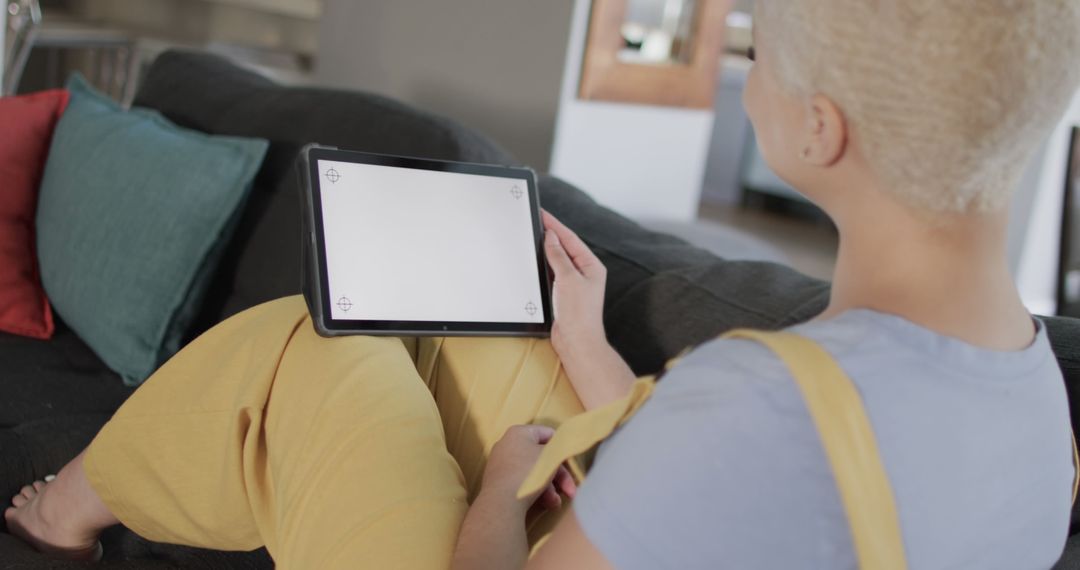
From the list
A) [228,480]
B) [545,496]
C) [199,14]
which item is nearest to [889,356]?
[545,496]

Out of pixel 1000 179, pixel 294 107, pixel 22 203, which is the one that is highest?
pixel 1000 179

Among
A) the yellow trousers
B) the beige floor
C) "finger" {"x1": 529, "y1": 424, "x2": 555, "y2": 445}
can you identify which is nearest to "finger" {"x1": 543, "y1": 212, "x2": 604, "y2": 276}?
the yellow trousers

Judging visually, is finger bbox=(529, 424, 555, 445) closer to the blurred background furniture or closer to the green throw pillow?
the green throw pillow

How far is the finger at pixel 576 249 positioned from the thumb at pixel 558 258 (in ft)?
0.06

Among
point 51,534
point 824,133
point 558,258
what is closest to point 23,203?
point 51,534

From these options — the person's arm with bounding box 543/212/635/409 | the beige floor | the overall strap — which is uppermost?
the overall strap

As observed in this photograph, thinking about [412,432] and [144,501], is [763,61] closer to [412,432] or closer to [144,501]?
[412,432]

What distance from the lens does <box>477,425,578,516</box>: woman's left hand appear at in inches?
35.9

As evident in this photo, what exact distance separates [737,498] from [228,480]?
21.6 inches

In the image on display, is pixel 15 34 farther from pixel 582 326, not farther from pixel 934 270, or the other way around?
pixel 934 270

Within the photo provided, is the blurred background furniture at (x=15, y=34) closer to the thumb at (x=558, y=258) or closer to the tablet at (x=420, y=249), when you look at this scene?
the tablet at (x=420, y=249)

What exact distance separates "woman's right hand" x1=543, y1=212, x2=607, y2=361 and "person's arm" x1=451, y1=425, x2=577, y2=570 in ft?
0.41

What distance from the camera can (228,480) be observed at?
1015 mm

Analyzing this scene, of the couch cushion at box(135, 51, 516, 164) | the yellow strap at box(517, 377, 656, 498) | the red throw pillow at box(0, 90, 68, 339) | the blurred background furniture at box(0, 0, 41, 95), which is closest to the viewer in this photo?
the yellow strap at box(517, 377, 656, 498)
